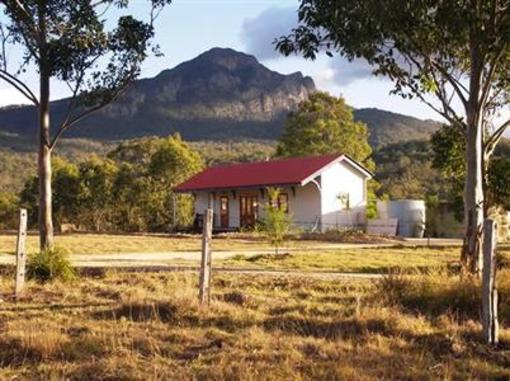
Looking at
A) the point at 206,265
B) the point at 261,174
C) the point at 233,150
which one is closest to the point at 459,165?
the point at 206,265

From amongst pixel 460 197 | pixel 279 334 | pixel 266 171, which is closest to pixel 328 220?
pixel 266 171

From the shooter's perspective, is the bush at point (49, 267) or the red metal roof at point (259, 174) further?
the red metal roof at point (259, 174)

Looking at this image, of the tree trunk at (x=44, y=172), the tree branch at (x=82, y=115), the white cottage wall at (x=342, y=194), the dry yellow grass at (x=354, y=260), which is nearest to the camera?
the tree trunk at (x=44, y=172)

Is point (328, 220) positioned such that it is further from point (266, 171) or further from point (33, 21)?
point (33, 21)

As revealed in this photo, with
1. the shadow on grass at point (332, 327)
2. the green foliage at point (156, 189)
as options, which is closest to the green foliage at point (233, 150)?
the green foliage at point (156, 189)

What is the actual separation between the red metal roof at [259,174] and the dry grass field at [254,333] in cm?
2678

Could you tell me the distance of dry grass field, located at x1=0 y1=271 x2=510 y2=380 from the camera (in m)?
7.93

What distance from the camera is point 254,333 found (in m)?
9.58

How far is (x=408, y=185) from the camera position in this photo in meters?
64.6

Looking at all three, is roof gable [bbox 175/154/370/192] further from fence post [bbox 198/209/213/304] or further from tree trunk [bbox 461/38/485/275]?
fence post [bbox 198/209/213/304]

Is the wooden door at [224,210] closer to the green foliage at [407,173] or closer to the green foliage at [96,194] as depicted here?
the green foliage at [96,194]

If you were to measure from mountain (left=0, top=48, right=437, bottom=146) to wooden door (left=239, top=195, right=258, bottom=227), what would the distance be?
3899cm

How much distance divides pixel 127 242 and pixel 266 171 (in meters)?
14.7

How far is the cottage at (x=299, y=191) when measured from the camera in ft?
135
